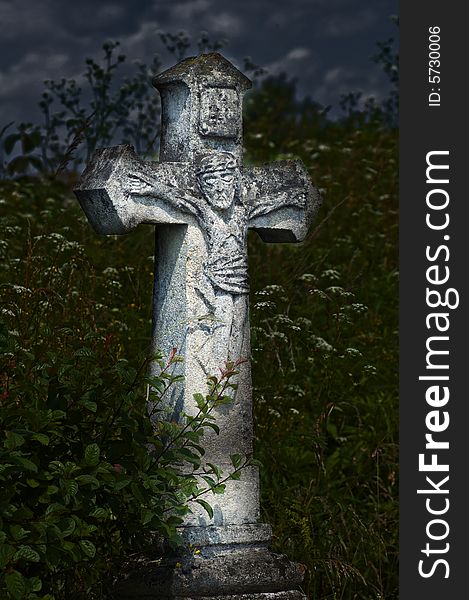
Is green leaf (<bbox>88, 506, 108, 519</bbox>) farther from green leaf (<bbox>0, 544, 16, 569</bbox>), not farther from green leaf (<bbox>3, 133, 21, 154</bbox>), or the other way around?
green leaf (<bbox>3, 133, 21, 154</bbox>)

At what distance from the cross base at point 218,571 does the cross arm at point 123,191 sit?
1192 mm

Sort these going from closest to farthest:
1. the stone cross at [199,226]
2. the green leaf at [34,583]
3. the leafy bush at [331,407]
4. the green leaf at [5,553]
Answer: the green leaf at [5,553] → the green leaf at [34,583] → the stone cross at [199,226] → the leafy bush at [331,407]

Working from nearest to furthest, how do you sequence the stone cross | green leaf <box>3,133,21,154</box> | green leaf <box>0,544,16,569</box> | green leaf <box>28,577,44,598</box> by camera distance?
green leaf <box>0,544,16,569</box>, green leaf <box>28,577,44,598</box>, the stone cross, green leaf <box>3,133,21,154</box>

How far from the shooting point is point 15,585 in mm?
3488

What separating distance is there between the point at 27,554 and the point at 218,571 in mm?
873

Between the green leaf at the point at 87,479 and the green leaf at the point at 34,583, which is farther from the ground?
the green leaf at the point at 87,479

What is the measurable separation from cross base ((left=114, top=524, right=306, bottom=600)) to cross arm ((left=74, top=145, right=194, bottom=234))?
1192 millimetres

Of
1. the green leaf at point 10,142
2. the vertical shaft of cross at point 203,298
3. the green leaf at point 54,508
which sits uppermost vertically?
the green leaf at point 10,142

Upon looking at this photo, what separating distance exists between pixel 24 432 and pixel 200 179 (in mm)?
1267

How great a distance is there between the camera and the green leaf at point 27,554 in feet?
11.6

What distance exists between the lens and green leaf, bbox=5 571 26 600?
3.48 metres

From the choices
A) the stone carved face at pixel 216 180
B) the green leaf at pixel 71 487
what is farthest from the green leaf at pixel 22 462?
the stone carved face at pixel 216 180

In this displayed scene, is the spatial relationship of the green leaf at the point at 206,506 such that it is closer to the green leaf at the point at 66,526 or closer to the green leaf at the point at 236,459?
the green leaf at the point at 236,459

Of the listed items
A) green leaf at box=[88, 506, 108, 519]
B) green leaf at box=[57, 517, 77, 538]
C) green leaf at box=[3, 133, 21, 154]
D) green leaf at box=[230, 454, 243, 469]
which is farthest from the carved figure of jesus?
green leaf at box=[3, 133, 21, 154]
